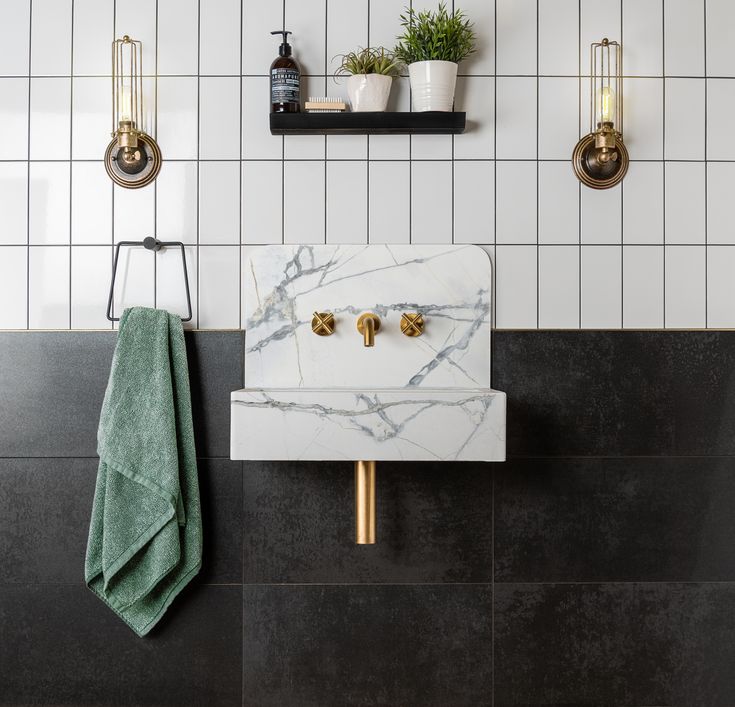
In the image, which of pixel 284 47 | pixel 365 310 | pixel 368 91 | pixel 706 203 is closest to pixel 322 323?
pixel 365 310

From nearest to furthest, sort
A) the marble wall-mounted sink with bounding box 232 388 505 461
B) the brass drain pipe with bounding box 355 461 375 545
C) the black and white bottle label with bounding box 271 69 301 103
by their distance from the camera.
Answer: the marble wall-mounted sink with bounding box 232 388 505 461 → the brass drain pipe with bounding box 355 461 375 545 → the black and white bottle label with bounding box 271 69 301 103

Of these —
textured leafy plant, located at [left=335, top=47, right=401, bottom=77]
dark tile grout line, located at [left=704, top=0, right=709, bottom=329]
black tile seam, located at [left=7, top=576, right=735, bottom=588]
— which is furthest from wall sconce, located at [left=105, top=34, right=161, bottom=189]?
dark tile grout line, located at [left=704, top=0, right=709, bottom=329]

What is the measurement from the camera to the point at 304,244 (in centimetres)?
171

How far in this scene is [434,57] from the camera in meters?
1.62

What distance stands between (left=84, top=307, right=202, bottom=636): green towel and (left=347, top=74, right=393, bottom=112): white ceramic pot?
0.72 m

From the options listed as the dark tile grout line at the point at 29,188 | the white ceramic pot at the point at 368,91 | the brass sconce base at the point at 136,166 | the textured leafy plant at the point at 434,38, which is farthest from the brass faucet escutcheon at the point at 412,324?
the dark tile grout line at the point at 29,188

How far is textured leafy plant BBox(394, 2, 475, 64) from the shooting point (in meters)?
1.60

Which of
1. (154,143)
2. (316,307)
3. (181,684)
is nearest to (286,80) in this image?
(154,143)

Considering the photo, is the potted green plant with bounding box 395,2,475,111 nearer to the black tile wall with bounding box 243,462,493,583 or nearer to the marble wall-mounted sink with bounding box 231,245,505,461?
the marble wall-mounted sink with bounding box 231,245,505,461

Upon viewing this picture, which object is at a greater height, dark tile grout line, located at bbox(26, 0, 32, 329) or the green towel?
dark tile grout line, located at bbox(26, 0, 32, 329)

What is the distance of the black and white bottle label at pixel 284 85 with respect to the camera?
1.63 metres

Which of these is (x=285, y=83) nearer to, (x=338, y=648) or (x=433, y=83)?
A: (x=433, y=83)

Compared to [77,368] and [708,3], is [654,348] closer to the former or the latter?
[708,3]

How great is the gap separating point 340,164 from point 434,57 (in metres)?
0.35
